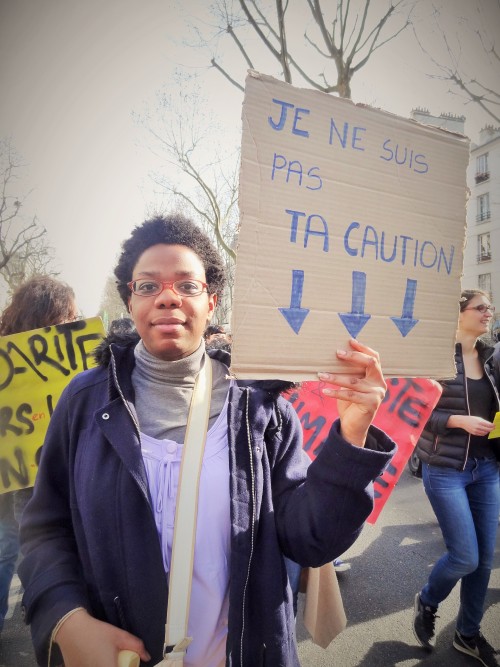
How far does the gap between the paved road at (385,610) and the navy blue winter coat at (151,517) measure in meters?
1.62

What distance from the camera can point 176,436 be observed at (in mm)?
1248

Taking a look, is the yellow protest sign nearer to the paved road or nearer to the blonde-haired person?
the paved road

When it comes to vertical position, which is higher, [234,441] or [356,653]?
[234,441]

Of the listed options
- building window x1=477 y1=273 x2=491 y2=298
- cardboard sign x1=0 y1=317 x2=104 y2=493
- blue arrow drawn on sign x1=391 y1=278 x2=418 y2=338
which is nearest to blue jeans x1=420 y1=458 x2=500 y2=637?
blue arrow drawn on sign x1=391 y1=278 x2=418 y2=338

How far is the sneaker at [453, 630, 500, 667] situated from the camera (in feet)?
7.67

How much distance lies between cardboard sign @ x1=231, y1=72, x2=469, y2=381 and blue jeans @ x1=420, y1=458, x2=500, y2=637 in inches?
60.2

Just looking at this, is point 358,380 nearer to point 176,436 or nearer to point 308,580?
point 176,436

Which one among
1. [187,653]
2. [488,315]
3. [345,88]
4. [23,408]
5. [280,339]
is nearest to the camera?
[280,339]

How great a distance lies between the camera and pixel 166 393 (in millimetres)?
1305

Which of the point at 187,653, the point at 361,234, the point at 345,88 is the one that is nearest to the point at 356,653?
the point at 187,653

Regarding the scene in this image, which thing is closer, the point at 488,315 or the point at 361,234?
the point at 361,234

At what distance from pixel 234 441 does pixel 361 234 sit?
73 cm

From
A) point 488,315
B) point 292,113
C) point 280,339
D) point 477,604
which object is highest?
point 292,113

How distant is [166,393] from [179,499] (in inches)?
13.6
